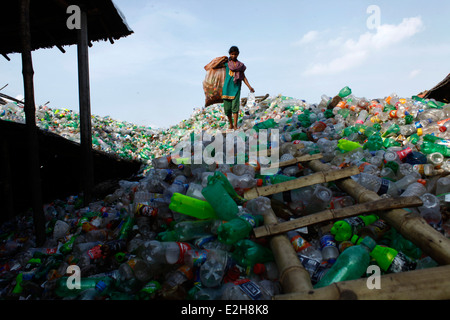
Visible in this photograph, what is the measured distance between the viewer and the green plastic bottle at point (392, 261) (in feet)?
5.34

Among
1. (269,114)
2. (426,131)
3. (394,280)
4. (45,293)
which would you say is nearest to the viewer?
(394,280)

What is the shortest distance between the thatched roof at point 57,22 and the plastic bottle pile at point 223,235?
2.96 meters

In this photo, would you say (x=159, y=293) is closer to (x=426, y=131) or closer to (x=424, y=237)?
(x=424, y=237)

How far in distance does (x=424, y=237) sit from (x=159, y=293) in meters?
1.55

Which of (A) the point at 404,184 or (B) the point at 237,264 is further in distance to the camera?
(A) the point at 404,184

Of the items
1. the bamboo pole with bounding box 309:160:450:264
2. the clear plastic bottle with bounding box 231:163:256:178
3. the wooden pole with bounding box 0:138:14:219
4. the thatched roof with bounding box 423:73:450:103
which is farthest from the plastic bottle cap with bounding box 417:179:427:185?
the thatched roof with bounding box 423:73:450:103

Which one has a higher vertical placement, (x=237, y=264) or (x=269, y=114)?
(x=269, y=114)

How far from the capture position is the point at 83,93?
4656mm

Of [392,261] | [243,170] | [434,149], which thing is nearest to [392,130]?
[434,149]

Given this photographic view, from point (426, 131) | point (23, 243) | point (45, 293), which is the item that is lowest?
point (23, 243)

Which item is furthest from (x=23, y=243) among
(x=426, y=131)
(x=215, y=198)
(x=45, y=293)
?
(x=426, y=131)

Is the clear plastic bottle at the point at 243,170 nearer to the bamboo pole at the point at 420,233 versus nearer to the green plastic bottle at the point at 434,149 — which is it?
the bamboo pole at the point at 420,233

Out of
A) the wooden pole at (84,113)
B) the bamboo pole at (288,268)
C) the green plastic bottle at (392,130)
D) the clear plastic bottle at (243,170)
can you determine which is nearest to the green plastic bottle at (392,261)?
the bamboo pole at (288,268)

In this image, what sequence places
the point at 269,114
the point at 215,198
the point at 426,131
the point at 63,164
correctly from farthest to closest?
the point at 269,114, the point at 63,164, the point at 426,131, the point at 215,198
